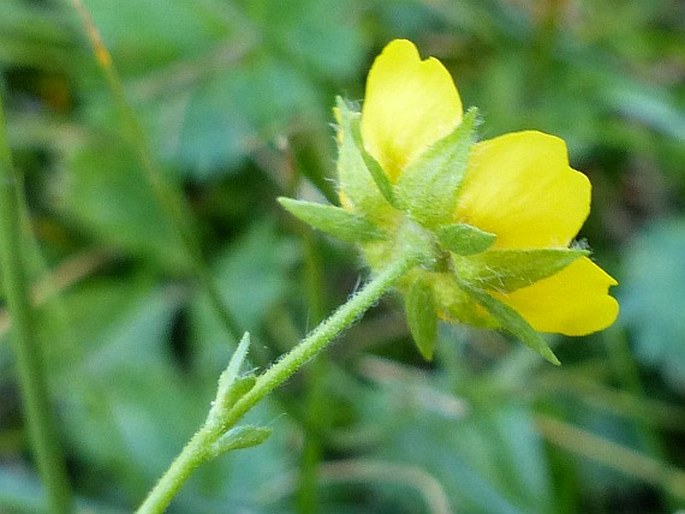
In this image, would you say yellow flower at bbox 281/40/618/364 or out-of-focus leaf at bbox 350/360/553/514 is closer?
yellow flower at bbox 281/40/618/364

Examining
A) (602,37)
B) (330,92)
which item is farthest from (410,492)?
(602,37)

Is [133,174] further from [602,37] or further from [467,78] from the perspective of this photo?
[602,37]

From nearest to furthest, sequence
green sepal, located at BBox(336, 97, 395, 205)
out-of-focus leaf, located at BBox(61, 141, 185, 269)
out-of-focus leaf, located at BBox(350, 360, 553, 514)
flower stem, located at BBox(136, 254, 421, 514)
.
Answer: flower stem, located at BBox(136, 254, 421, 514), green sepal, located at BBox(336, 97, 395, 205), out-of-focus leaf, located at BBox(350, 360, 553, 514), out-of-focus leaf, located at BBox(61, 141, 185, 269)

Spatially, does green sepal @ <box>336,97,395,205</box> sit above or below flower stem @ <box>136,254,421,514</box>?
above

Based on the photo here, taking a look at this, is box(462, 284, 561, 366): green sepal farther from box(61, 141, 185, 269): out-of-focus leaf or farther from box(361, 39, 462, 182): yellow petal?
box(61, 141, 185, 269): out-of-focus leaf

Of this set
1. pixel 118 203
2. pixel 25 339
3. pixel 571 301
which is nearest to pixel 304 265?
pixel 118 203

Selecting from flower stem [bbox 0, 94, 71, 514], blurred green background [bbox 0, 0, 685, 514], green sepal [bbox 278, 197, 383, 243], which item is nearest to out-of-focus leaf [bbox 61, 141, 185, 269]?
blurred green background [bbox 0, 0, 685, 514]
